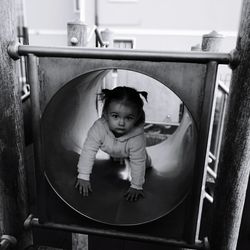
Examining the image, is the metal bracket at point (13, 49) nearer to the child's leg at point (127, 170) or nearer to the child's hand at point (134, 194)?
the child's hand at point (134, 194)

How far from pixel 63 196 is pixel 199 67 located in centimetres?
80

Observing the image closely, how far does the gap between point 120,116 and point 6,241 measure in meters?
0.83

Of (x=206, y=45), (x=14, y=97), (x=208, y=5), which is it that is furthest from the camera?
(x=208, y=5)

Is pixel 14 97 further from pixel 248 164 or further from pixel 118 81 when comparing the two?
pixel 118 81

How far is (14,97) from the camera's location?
1184 mm

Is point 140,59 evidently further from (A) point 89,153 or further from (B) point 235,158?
(A) point 89,153

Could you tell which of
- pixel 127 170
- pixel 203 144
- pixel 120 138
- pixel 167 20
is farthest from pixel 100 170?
pixel 167 20

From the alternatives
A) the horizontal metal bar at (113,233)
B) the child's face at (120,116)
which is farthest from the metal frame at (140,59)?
the child's face at (120,116)

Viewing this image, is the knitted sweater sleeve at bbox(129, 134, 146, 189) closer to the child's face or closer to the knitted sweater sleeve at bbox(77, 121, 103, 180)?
the child's face

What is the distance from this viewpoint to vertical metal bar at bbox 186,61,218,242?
99cm

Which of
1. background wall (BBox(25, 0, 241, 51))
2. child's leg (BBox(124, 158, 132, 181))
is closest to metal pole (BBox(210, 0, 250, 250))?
child's leg (BBox(124, 158, 132, 181))

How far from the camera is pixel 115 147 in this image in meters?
1.74

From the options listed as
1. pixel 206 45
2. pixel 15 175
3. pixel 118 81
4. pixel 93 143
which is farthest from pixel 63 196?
pixel 118 81

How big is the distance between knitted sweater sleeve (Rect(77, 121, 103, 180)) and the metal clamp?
42 cm
